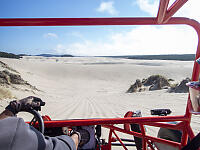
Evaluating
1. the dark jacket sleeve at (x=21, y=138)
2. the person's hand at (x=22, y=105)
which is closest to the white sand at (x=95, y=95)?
the person's hand at (x=22, y=105)

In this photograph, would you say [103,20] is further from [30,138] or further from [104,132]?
[104,132]

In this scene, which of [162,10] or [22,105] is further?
[22,105]

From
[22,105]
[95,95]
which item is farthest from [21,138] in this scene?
[95,95]

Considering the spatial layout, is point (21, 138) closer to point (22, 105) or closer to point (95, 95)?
point (22, 105)

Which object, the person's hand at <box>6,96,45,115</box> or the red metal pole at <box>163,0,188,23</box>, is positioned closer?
the red metal pole at <box>163,0,188,23</box>

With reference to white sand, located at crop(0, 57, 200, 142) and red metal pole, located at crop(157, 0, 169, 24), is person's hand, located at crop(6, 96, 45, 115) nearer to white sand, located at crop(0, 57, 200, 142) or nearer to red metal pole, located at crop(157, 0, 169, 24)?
red metal pole, located at crop(157, 0, 169, 24)

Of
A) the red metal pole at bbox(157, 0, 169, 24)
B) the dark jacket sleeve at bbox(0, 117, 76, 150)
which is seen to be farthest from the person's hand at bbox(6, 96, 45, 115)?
the red metal pole at bbox(157, 0, 169, 24)

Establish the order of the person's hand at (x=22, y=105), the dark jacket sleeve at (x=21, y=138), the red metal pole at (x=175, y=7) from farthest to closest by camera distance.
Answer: the person's hand at (x=22, y=105) → the red metal pole at (x=175, y=7) → the dark jacket sleeve at (x=21, y=138)

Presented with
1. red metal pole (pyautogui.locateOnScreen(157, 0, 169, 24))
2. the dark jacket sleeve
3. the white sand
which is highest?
red metal pole (pyautogui.locateOnScreen(157, 0, 169, 24))

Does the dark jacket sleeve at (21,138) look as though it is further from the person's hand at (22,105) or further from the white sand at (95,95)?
the white sand at (95,95)

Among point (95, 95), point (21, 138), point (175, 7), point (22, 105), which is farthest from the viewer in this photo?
point (95, 95)

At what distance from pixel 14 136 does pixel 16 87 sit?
36.8 ft

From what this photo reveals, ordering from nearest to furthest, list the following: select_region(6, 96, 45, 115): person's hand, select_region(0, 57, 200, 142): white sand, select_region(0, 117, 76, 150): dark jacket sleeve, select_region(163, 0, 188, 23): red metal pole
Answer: select_region(0, 117, 76, 150): dark jacket sleeve
select_region(163, 0, 188, 23): red metal pole
select_region(6, 96, 45, 115): person's hand
select_region(0, 57, 200, 142): white sand

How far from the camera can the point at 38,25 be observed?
1309 mm
